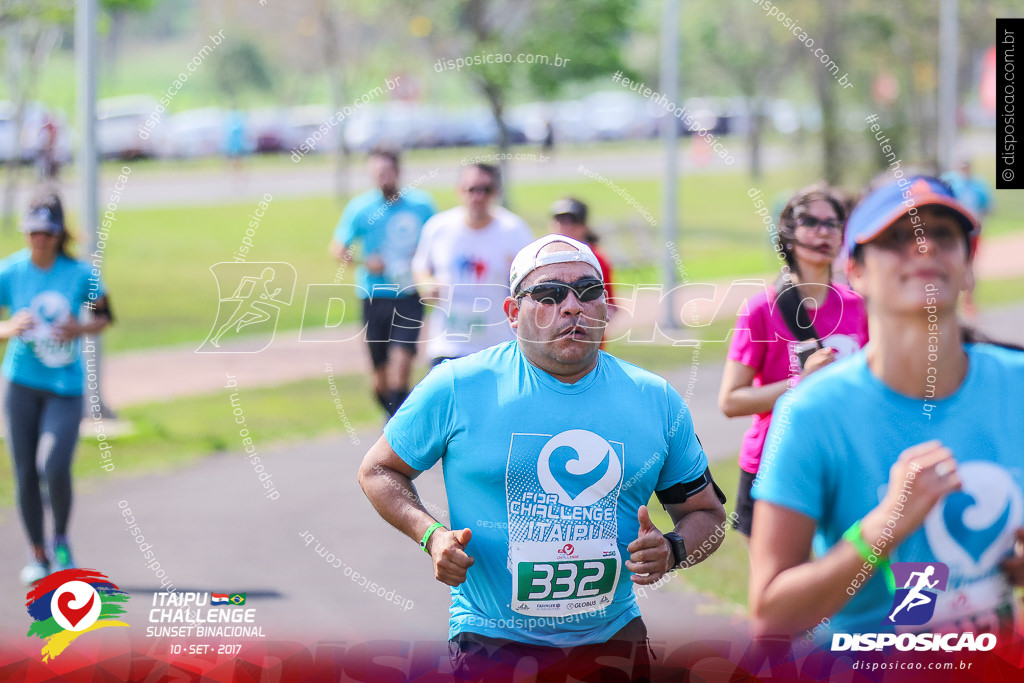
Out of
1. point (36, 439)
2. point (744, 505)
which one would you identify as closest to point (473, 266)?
point (36, 439)

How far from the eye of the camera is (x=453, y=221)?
757 centimetres

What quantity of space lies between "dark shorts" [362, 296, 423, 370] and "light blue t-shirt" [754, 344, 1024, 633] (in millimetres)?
5714

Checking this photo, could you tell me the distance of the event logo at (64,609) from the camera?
4.78m

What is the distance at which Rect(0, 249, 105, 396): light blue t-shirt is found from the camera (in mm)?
6473

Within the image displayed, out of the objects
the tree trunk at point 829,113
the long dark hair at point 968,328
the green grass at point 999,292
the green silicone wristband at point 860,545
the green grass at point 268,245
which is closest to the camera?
the green silicone wristband at point 860,545

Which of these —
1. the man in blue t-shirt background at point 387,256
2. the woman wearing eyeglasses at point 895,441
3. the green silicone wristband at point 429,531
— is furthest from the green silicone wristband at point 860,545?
the man in blue t-shirt background at point 387,256

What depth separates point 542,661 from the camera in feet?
11.3

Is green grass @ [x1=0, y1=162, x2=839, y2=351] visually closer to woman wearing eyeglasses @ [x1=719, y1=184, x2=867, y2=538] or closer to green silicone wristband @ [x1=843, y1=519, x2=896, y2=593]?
woman wearing eyeglasses @ [x1=719, y1=184, x2=867, y2=538]

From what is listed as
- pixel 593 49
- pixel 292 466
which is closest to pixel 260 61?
pixel 593 49

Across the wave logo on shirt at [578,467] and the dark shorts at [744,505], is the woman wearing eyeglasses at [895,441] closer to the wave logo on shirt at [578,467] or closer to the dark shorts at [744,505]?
the wave logo on shirt at [578,467]

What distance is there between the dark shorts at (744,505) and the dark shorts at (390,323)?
11.8 feet

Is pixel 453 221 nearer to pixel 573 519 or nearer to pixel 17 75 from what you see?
pixel 573 519

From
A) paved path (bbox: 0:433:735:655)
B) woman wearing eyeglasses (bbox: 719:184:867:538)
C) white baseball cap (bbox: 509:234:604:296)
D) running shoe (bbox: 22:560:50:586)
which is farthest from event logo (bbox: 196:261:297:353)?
white baseball cap (bbox: 509:234:604:296)

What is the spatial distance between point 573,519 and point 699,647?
2.13 ft
